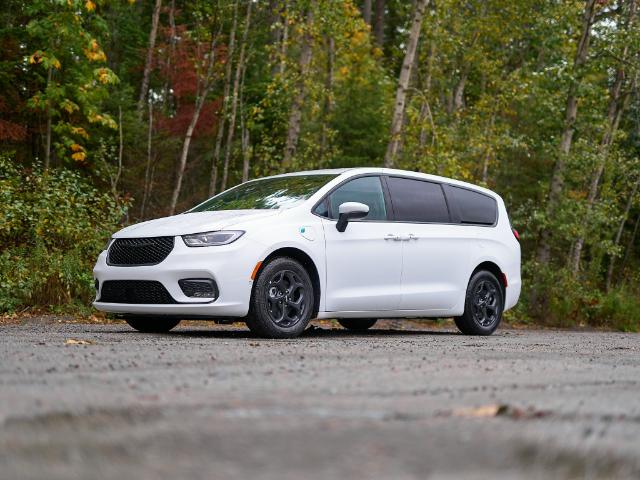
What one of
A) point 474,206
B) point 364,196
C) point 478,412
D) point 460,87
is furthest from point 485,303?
point 460,87

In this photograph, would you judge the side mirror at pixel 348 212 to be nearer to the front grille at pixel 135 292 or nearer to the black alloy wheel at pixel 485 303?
the front grille at pixel 135 292

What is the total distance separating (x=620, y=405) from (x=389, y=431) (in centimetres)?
169

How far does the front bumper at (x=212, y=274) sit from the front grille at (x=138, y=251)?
110 mm

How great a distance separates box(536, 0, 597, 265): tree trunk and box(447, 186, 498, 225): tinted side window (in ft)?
26.4

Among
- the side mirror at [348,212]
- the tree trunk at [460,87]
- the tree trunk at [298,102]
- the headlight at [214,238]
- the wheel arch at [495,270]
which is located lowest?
the wheel arch at [495,270]

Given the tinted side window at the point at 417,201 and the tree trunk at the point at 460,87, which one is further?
the tree trunk at the point at 460,87

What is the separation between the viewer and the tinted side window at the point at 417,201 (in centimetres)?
1090

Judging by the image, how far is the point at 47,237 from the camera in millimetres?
13773

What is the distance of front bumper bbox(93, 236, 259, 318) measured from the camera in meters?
8.86

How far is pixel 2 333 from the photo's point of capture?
931 centimetres

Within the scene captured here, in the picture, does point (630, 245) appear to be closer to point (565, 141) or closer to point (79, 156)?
point (565, 141)

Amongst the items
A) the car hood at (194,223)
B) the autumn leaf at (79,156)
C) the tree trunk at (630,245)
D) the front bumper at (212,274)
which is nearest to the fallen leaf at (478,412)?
the front bumper at (212,274)

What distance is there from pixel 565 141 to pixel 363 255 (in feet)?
42.3

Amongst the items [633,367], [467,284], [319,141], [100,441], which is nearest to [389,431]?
[100,441]
